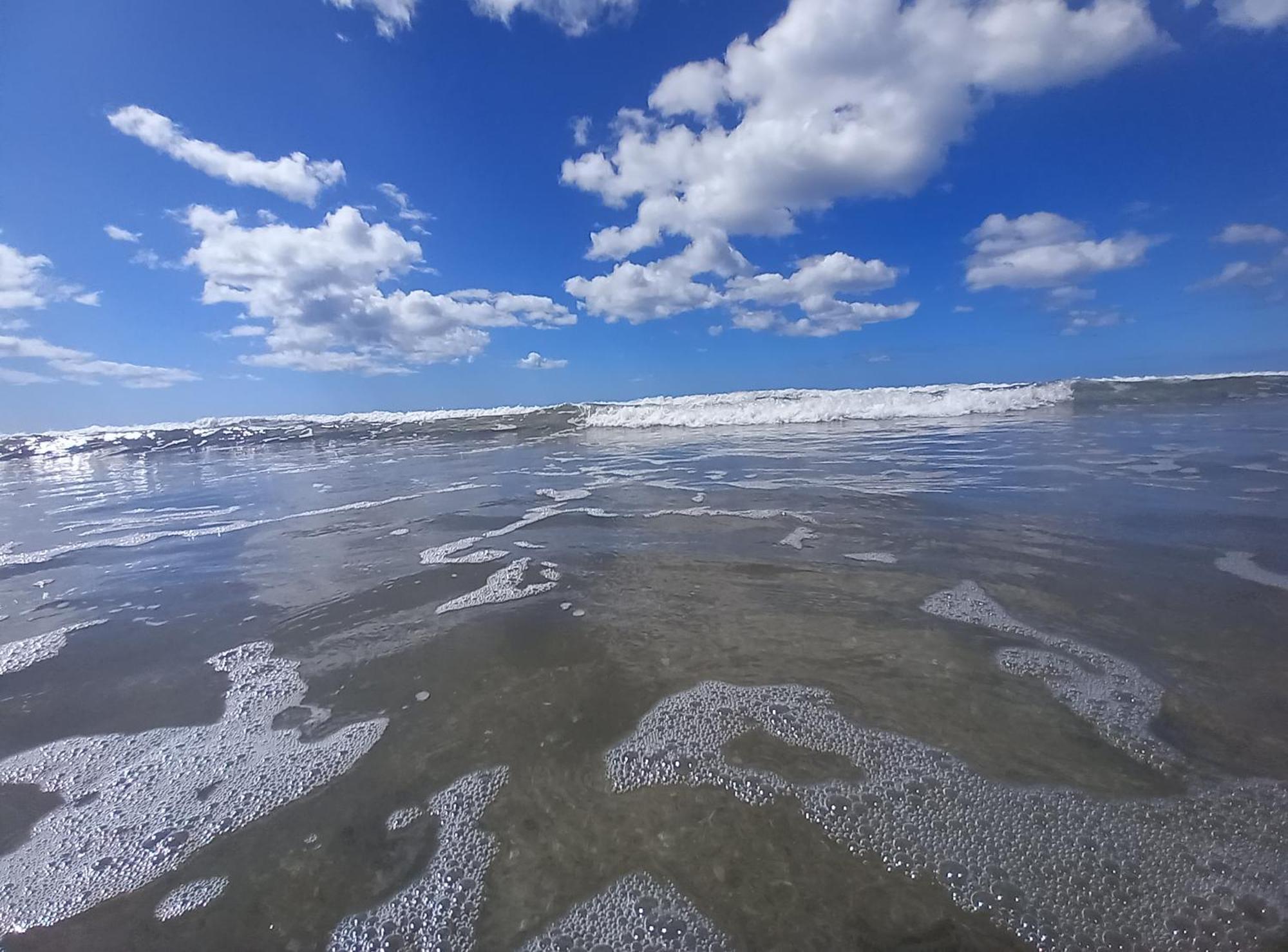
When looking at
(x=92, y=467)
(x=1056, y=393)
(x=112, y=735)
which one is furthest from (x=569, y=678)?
(x=1056, y=393)

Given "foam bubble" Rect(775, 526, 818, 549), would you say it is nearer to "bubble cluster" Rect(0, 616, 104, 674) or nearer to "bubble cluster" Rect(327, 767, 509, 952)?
"bubble cluster" Rect(327, 767, 509, 952)

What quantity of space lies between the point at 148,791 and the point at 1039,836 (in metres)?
3.71

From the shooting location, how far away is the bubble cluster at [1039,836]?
1797 mm

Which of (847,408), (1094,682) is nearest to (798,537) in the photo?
(1094,682)

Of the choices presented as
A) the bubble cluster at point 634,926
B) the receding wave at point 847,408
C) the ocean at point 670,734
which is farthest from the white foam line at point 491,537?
the receding wave at point 847,408

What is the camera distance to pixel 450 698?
3.19 meters

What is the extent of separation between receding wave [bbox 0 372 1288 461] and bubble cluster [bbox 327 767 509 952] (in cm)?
2012

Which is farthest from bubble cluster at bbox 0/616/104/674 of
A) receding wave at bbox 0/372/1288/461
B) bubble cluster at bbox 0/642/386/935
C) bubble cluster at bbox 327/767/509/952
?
receding wave at bbox 0/372/1288/461

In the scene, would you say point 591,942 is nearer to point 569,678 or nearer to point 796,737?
point 796,737

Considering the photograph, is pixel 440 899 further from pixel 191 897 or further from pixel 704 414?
pixel 704 414

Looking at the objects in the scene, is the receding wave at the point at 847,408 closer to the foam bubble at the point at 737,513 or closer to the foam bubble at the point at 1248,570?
the foam bubble at the point at 737,513

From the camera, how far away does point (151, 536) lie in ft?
25.2

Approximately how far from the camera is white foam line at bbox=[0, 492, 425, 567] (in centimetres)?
695

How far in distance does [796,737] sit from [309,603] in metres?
4.01
